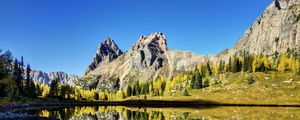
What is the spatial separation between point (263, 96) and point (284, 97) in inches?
390

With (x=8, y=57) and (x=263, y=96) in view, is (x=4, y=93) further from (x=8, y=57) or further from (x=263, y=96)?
(x=263, y=96)

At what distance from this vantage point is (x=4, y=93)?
136625 mm

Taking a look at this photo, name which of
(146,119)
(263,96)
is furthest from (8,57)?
(263,96)

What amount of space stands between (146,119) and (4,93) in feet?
267

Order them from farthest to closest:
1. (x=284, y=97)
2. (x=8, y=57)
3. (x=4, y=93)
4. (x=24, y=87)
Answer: (x=24, y=87) → (x=284, y=97) → (x=4, y=93) → (x=8, y=57)

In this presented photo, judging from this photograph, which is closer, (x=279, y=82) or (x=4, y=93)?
(x=4, y=93)

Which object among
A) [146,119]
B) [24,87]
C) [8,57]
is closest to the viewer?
[146,119]

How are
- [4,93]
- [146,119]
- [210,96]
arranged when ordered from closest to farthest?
[146,119] < [4,93] < [210,96]

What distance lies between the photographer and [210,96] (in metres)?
193

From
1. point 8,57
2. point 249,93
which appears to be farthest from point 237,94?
point 8,57

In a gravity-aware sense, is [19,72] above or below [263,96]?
above

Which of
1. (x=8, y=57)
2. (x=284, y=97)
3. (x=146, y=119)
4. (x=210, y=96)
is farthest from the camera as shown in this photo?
(x=210, y=96)

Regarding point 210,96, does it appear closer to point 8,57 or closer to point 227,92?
point 227,92

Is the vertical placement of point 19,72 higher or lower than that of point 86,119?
higher
